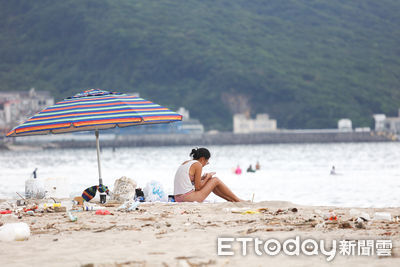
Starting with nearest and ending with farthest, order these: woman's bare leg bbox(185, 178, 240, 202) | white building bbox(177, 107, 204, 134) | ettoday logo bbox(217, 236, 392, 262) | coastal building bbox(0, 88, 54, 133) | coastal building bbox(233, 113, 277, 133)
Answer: ettoday logo bbox(217, 236, 392, 262)
woman's bare leg bbox(185, 178, 240, 202)
white building bbox(177, 107, 204, 134)
coastal building bbox(233, 113, 277, 133)
coastal building bbox(0, 88, 54, 133)

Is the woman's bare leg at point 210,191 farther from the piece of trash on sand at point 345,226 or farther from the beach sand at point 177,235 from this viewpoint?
the piece of trash on sand at point 345,226

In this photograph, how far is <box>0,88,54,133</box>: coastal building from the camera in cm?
13862

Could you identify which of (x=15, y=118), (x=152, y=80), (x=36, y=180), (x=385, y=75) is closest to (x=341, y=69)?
(x=385, y=75)

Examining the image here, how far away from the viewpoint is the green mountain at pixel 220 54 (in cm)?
14800

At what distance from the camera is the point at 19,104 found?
14288 centimetres

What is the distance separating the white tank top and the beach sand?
0.47m

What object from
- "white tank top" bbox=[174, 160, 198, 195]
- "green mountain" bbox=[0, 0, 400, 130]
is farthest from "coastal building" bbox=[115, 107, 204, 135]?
"white tank top" bbox=[174, 160, 198, 195]

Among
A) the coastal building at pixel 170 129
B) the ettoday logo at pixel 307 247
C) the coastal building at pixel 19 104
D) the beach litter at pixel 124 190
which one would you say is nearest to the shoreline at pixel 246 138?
the coastal building at pixel 170 129

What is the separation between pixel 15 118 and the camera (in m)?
143

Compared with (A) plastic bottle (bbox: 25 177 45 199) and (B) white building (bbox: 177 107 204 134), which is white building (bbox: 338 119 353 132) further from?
(A) plastic bottle (bbox: 25 177 45 199)

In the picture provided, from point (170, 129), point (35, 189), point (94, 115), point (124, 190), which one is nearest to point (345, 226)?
point (94, 115)

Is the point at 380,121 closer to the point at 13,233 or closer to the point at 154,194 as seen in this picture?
the point at 154,194

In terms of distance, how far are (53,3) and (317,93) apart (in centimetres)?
8199

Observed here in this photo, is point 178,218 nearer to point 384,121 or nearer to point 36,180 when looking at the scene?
point 36,180
